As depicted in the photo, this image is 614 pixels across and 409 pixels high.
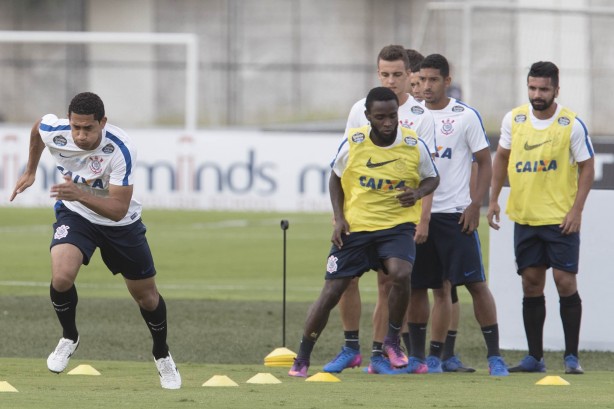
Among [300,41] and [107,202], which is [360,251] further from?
[300,41]

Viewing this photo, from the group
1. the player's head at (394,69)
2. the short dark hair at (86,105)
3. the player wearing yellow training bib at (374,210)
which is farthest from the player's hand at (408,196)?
the short dark hair at (86,105)

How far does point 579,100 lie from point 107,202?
84.1 feet

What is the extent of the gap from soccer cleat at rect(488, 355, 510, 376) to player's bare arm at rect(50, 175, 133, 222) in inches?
109

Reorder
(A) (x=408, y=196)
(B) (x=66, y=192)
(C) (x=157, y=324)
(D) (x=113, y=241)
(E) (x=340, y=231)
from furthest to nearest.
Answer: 1. (E) (x=340, y=231)
2. (A) (x=408, y=196)
3. (C) (x=157, y=324)
4. (D) (x=113, y=241)
5. (B) (x=66, y=192)

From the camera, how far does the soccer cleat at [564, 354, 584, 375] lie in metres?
9.64

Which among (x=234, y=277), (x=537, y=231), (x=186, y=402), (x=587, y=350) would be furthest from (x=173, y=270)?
(x=186, y=402)

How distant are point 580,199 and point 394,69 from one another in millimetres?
1546

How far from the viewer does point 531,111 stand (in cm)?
988

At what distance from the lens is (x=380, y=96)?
878 centimetres

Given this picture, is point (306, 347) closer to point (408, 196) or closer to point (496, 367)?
point (408, 196)

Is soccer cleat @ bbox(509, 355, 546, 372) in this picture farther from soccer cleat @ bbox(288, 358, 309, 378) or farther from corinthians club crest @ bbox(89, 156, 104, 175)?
corinthians club crest @ bbox(89, 156, 104, 175)

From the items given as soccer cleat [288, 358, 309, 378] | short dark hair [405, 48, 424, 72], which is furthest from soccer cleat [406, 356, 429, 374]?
short dark hair [405, 48, 424, 72]

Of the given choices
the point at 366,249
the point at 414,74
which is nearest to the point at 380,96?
the point at 366,249

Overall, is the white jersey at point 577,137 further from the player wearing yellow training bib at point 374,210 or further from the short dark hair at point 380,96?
the short dark hair at point 380,96
